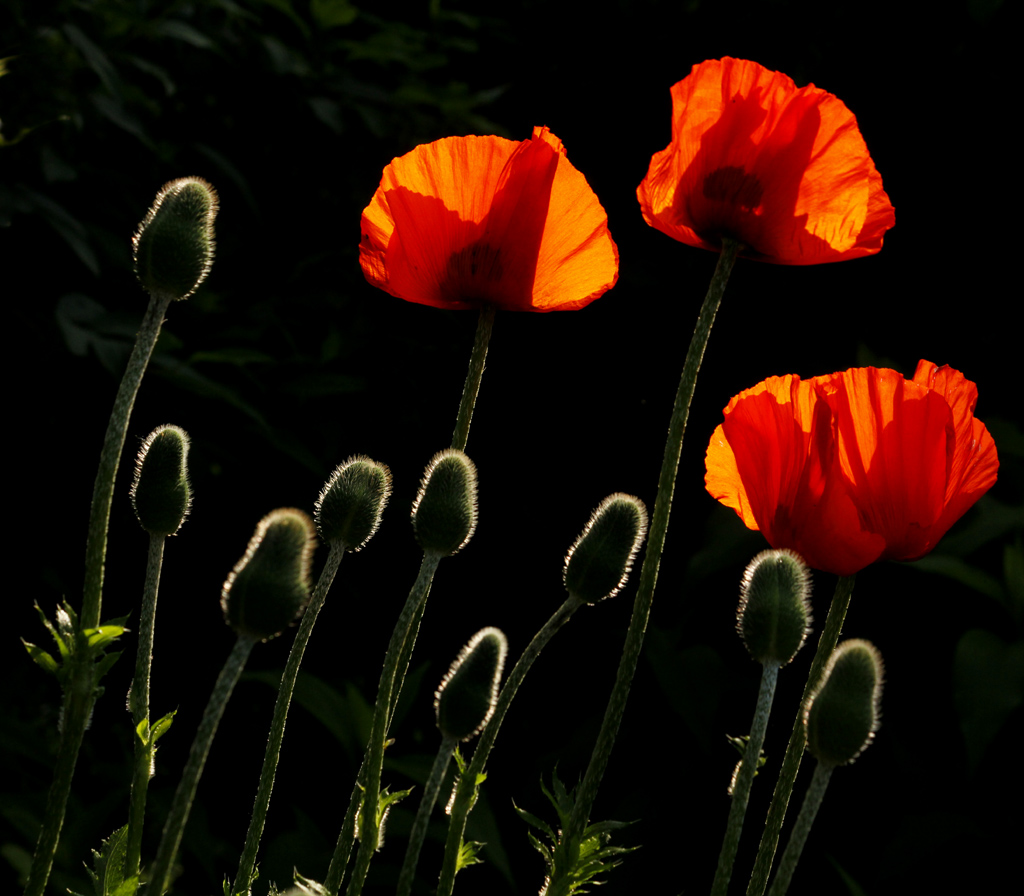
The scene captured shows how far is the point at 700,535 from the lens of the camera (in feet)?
7.66

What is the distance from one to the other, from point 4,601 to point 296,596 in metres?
1.91

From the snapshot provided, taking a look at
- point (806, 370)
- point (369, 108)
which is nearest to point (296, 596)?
point (806, 370)

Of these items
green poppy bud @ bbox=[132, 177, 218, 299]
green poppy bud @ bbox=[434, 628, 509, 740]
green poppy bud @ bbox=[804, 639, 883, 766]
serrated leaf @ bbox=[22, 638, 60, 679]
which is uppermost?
green poppy bud @ bbox=[132, 177, 218, 299]

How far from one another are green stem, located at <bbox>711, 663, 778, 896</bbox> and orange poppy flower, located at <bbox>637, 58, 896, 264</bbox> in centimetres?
42

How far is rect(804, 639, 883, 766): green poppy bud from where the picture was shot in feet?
2.46

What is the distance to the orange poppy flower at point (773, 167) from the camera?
1.05m

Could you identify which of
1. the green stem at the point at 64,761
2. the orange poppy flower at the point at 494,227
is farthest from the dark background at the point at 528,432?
the green stem at the point at 64,761

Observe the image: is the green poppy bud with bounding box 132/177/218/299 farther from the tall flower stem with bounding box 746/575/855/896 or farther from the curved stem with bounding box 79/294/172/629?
the tall flower stem with bounding box 746/575/855/896

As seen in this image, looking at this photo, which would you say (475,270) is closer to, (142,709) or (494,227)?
(494,227)

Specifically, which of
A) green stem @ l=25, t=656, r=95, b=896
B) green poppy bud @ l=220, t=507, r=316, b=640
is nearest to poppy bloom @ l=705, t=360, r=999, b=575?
green poppy bud @ l=220, t=507, r=316, b=640

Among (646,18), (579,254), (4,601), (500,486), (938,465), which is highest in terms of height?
(646,18)

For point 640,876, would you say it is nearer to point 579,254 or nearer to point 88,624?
point 579,254

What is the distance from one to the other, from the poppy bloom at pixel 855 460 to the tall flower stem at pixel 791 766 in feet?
0.15

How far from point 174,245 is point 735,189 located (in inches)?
19.9
